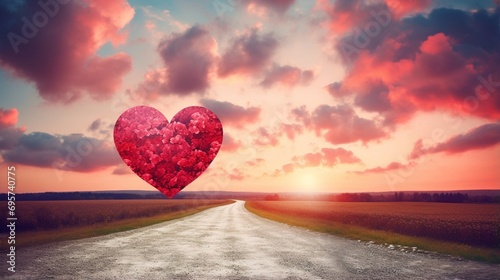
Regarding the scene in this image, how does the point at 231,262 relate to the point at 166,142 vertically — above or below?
below

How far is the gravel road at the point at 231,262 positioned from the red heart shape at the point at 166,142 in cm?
349

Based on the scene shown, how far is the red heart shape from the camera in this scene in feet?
48.8

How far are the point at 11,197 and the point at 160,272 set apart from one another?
7.41m

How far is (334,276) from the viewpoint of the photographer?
10.4m

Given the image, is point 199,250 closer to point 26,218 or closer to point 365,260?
point 365,260

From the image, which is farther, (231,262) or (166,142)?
(166,142)

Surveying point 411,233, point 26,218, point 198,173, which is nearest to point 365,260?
point 198,173

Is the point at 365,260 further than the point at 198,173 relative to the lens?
No

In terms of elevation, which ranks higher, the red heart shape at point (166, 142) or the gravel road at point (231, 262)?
the red heart shape at point (166, 142)

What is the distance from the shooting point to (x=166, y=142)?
15.4m

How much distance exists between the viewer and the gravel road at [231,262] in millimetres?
10570

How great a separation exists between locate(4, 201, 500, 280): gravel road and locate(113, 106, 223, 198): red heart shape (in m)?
3.49

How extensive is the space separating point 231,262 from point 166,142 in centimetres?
605

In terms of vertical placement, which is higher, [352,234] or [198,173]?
[198,173]
